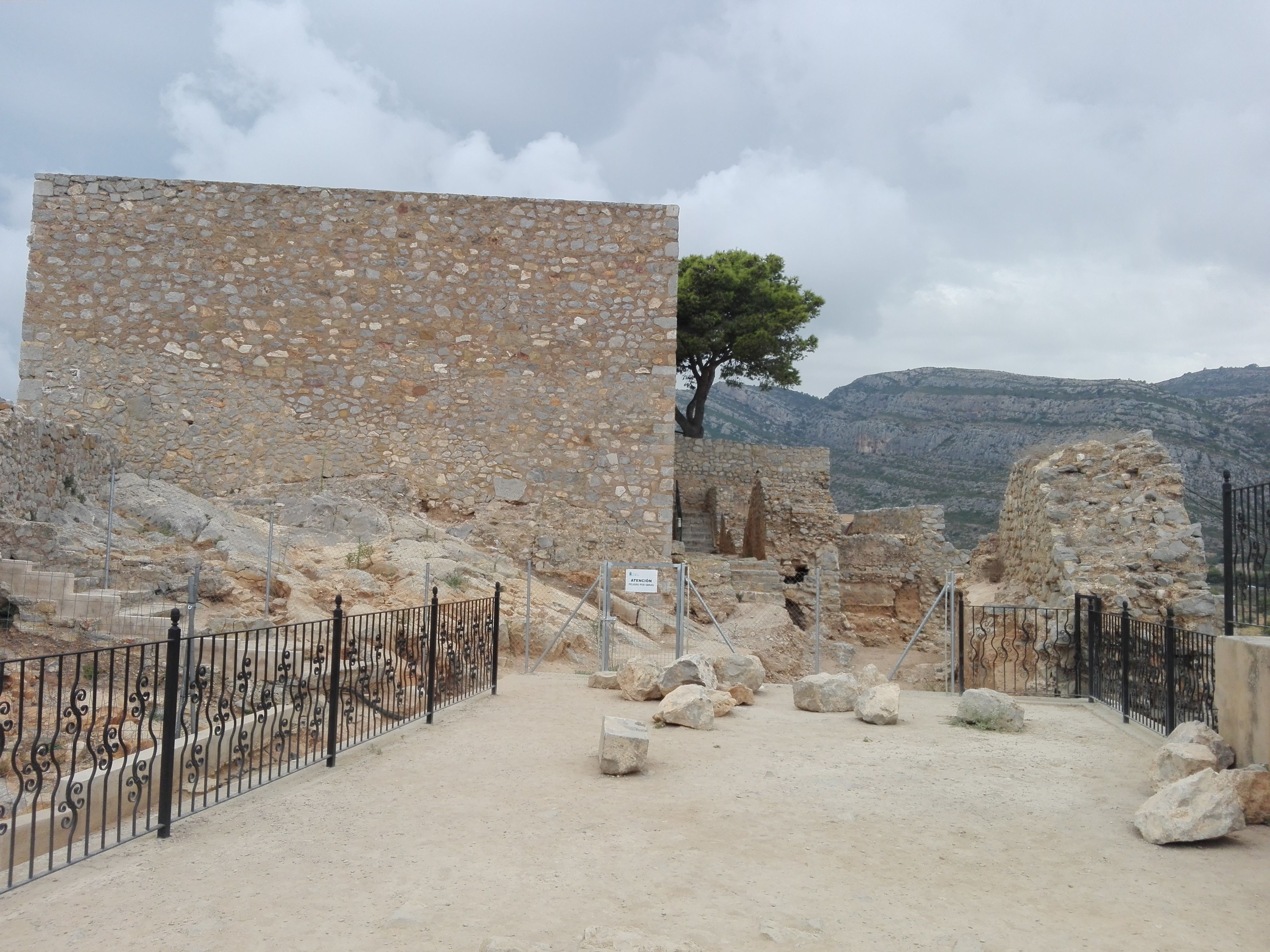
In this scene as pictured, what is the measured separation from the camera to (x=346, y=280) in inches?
590

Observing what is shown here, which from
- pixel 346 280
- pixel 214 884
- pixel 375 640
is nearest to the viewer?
pixel 214 884

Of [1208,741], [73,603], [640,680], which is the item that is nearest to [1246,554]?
[1208,741]

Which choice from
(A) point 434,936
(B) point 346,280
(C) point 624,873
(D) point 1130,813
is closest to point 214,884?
(A) point 434,936

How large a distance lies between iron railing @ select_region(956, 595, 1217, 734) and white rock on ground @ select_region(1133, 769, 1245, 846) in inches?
83.5

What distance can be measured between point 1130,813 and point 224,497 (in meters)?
13.3

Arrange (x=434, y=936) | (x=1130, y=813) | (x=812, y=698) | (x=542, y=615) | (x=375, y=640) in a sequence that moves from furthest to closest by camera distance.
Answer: (x=542, y=615) → (x=812, y=698) → (x=375, y=640) → (x=1130, y=813) → (x=434, y=936)

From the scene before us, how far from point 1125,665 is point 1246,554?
3.07m

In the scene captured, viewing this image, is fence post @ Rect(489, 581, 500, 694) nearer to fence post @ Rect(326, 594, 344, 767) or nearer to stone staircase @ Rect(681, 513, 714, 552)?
fence post @ Rect(326, 594, 344, 767)

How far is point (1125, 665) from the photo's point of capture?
9047 millimetres

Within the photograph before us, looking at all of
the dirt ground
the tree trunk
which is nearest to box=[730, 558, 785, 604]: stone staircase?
the dirt ground

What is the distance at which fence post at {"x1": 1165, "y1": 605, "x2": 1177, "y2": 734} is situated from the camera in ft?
25.1

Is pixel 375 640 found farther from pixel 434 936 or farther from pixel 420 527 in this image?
pixel 420 527

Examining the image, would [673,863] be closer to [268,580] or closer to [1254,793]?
[1254,793]

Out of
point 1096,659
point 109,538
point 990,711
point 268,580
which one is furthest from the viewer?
point 1096,659
